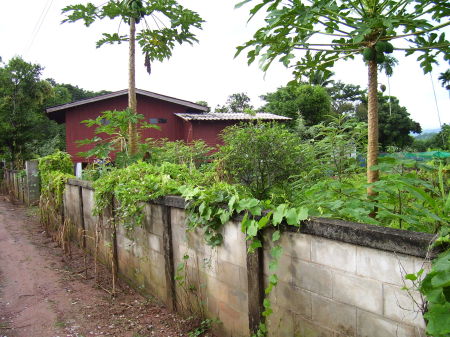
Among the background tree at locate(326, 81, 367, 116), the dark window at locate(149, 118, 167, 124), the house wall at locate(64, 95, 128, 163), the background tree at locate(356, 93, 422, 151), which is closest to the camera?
the house wall at locate(64, 95, 128, 163)

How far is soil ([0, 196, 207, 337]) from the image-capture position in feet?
12.1

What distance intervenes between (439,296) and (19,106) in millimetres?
21541

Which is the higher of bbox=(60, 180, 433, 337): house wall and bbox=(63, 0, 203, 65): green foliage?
bbox=(63, 0, 203, 65): green foliage

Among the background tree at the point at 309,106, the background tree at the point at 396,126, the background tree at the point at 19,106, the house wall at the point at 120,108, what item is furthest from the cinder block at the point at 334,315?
the background tree at the point at 396,126

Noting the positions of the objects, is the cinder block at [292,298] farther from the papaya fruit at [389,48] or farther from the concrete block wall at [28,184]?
the concrete block wall at [28,184]

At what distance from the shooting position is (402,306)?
5.84 feet

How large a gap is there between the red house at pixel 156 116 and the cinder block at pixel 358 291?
14096 millimetres

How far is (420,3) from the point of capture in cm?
202

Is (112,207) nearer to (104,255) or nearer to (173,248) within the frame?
(104,255)

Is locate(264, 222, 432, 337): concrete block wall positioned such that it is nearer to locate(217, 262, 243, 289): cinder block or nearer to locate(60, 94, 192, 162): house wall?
locate(217, 262, 243, 289): cinder block

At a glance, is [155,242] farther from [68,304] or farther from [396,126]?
[396,126]

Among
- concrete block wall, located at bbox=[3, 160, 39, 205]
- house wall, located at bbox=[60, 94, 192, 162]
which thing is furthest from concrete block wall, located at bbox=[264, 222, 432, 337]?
house wall, located at bbox=[60, 94, 192, 162]

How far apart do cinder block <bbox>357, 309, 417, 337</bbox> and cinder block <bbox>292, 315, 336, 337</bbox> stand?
229 millimetres

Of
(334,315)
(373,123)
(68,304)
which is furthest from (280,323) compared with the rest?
(68,304)
